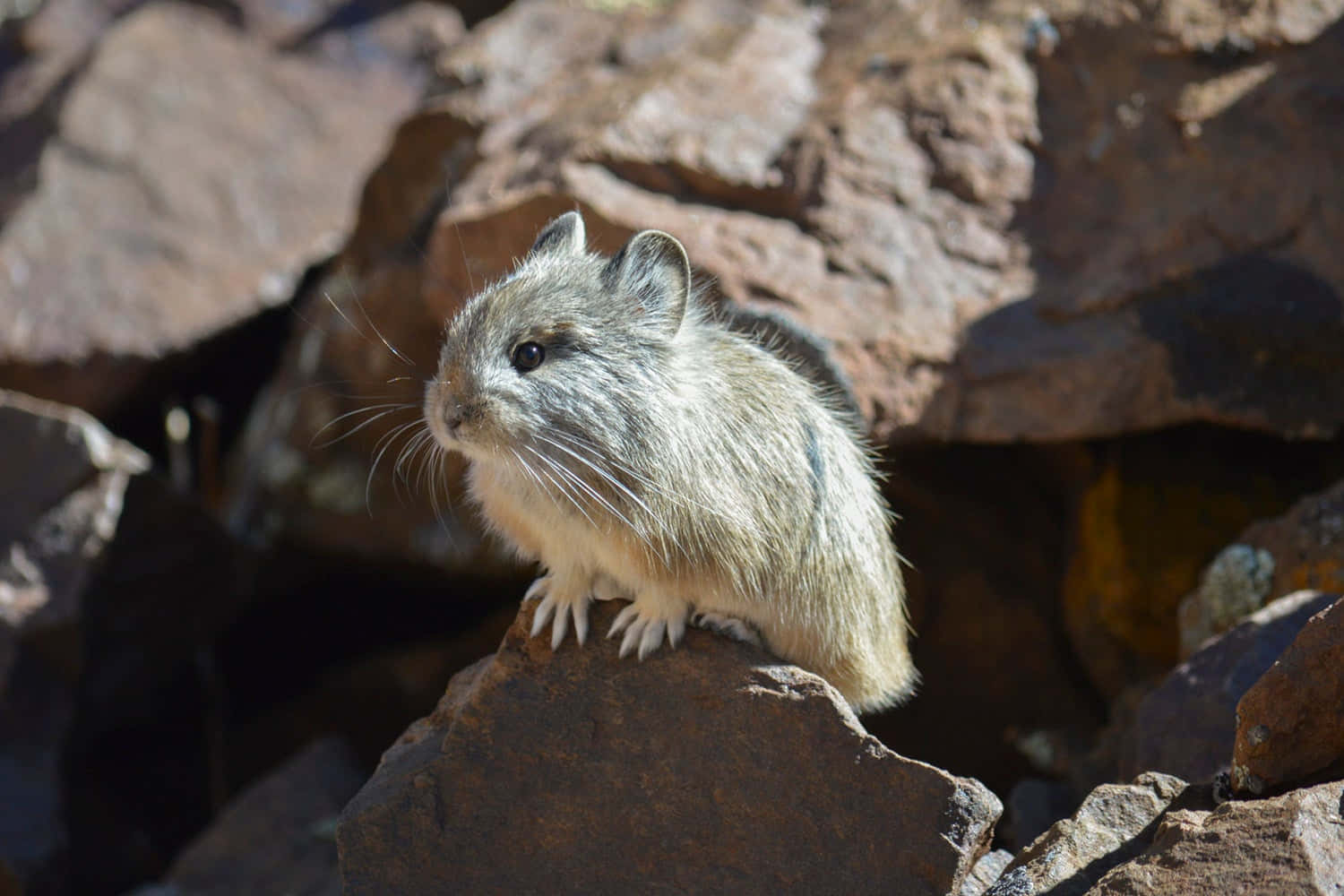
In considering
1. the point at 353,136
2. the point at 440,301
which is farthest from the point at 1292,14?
the point at 353,136

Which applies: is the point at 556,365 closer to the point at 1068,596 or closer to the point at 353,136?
the point at 1068,596

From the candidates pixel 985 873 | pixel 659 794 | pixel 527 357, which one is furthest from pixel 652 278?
pixel 985 873

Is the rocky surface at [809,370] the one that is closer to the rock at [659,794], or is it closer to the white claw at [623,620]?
the rock at [659,794]

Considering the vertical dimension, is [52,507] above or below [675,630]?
below

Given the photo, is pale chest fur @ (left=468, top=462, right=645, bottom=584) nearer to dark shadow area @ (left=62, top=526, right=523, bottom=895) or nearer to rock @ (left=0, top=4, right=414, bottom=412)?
dark shadow area @ (left=62, top=526, right=523, bottom=895)

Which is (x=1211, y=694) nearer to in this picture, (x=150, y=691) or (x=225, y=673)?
(x=150, y=691)

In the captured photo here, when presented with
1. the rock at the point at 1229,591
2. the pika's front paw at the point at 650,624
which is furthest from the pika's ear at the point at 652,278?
the rock at the point at 1229,591
